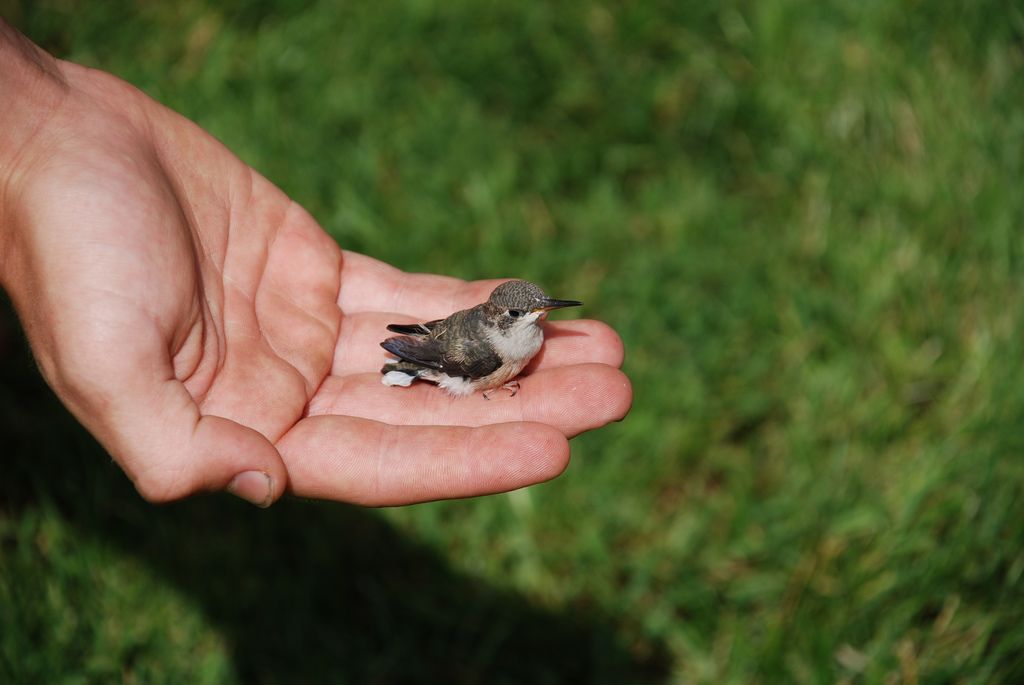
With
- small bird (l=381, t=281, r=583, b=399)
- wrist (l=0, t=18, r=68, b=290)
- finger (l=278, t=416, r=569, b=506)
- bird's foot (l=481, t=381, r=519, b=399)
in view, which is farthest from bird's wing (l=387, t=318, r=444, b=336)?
wrist (l=0, t=18, r=68, b=290)

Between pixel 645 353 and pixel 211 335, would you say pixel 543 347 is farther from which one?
pixel 645 353

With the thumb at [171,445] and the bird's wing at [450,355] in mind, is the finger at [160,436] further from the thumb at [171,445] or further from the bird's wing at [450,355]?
the bird's wing at [450,355]

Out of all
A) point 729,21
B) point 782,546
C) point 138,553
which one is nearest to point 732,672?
point 782,546

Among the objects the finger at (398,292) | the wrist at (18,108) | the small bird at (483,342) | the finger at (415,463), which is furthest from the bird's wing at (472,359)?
the wrist at (18,108)

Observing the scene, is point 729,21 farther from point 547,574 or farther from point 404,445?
point 404,445

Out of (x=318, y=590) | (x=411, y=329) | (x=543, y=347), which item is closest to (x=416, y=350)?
(x=411, y=329)
